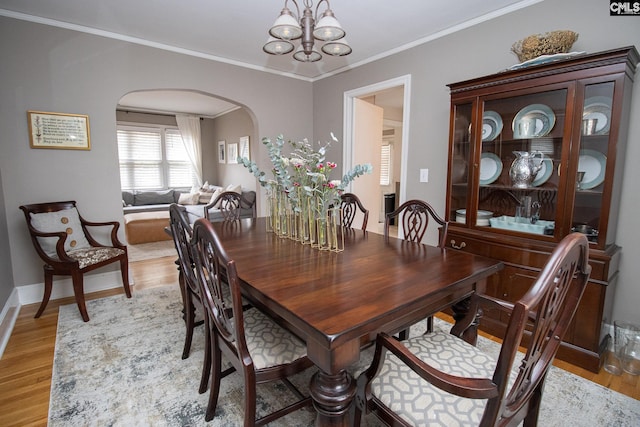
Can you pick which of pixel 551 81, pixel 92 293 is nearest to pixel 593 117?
pixel 551 81

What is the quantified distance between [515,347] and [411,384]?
1.57ft

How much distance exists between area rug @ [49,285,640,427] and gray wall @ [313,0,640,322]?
31.7 inches

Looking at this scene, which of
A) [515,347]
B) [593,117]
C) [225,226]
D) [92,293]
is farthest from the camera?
[92,293]

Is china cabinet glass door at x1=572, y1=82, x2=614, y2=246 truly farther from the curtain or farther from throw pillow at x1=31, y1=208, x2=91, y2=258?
the curtain

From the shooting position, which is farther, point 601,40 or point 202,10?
point 202,10

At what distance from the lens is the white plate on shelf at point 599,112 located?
1.86 m

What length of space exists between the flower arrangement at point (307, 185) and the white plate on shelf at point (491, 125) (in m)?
1.28

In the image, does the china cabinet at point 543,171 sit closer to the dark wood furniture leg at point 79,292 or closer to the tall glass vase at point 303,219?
the tall glass vase at point 303,219

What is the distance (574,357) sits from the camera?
2008mm

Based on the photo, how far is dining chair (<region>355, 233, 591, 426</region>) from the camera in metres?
0.75

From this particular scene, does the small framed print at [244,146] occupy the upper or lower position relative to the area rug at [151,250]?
upper

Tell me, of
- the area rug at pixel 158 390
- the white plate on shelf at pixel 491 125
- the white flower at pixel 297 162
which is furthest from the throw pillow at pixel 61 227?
the white plate on shelf at pixel 491 125

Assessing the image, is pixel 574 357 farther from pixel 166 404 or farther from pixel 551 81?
pixel 166 404

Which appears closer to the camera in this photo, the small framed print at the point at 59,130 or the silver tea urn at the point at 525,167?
the silver tea urn at the point at 525,167
